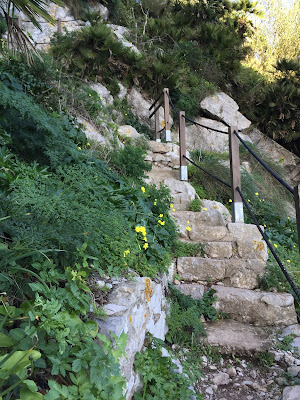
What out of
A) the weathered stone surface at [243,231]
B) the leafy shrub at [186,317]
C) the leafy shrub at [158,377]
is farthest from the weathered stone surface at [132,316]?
the weathered stone surface at [243,231]

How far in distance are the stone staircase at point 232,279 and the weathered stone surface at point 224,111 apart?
5.48m

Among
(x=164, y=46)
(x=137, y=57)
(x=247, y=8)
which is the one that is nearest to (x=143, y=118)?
(x=137, y=57)

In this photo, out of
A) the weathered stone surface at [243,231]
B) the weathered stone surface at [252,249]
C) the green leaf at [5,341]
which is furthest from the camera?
the weathered stone surface at [243,231]

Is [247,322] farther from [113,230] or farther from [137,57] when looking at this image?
[137,57]

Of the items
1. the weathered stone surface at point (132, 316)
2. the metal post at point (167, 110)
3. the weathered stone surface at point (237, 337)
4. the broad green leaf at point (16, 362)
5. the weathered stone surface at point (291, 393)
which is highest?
the metal post at point (167, 110)

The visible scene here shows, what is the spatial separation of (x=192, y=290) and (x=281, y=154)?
739 cm

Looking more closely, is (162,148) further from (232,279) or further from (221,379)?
(221,379)

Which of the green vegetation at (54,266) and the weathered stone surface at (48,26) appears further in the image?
the weathered stone surface at (48,26)

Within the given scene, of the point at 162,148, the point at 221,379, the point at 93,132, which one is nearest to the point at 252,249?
the point at 221,379

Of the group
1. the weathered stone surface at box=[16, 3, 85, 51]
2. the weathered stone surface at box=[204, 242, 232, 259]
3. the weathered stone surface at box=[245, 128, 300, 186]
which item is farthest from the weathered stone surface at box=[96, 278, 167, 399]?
the weathered stone surface at box=[16, 3, 85, 51]

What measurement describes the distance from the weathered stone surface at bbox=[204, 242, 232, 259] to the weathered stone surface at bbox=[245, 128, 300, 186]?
242 inches

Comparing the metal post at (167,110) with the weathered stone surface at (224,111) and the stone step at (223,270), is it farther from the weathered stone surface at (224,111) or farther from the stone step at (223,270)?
the stone step at (223,270)

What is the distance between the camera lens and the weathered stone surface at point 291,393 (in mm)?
1823

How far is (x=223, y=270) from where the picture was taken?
3.15 m
